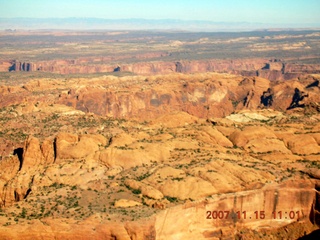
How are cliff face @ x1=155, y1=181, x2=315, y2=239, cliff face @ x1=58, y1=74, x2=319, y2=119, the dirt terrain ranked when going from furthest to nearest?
cliff face @ x1=58, y1=74, x2=319, y2=119, cliff face @ x1=155, y1=181, x2=315, y2=239, the dirt terrain

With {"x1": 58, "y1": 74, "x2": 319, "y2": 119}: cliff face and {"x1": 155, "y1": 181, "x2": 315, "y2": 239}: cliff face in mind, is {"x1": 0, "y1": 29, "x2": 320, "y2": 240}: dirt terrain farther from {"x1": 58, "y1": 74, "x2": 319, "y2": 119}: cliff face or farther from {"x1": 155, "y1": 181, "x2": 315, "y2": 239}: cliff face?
{"x1": 58, "y1": 74, "x2": 319, "y2": 119}: cliff face

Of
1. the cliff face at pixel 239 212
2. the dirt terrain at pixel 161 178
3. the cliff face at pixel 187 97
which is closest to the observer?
the dirt terrain at pixel 161 178

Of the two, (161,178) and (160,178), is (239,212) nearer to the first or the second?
(161,178)

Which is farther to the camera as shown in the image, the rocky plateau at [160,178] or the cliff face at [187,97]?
the cliff face at [187,97]

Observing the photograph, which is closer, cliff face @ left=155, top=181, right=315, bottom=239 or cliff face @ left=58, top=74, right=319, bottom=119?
cliff face @ left=155, top=181, right=315, bottom=239

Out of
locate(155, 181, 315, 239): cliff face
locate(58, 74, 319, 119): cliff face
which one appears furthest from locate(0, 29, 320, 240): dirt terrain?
locate(58, 74, 319, 119): cliff face

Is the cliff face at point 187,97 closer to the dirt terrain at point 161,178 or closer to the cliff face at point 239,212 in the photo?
the dirt terrain at point 161,178

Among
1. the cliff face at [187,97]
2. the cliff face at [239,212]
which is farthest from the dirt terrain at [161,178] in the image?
the cliff face at [187,97]

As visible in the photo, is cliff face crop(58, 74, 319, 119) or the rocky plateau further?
cliff face crop(58, 74, 319, 119)

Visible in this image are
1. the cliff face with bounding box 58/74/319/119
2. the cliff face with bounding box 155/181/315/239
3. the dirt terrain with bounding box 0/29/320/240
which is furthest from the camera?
the cliff face with bounding box 58/74/319/119

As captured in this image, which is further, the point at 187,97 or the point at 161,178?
the point at 187,97

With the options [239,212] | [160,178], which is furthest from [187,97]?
[239,212]
